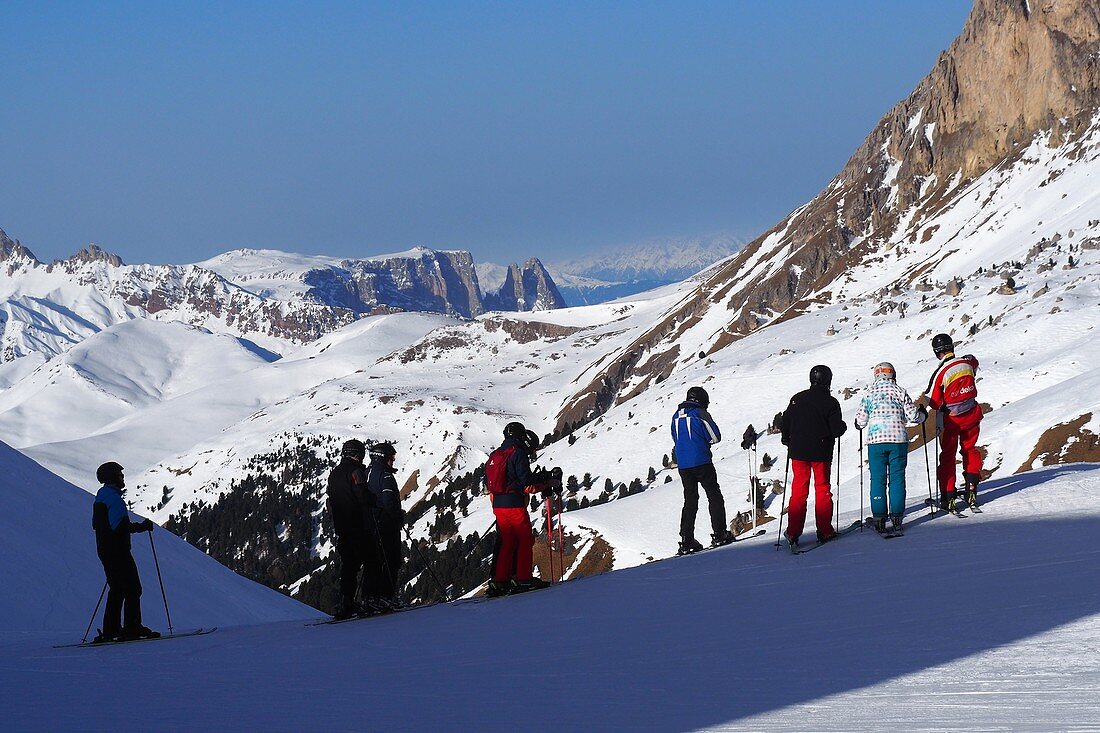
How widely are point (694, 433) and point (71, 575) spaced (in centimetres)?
1534

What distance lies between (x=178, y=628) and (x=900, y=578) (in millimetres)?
16167

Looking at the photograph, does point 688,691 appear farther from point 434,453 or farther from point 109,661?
point 434,453

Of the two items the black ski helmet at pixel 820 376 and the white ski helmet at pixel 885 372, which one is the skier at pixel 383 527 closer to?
the black ski helmet at pixel 820 376

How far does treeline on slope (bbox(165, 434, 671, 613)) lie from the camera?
73625 mm

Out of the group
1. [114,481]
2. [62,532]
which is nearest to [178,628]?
[62,532]

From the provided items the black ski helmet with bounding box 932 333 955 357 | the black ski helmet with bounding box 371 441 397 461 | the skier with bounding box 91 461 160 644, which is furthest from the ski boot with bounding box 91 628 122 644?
the black ski helmet with bounding box 932 333 955 357

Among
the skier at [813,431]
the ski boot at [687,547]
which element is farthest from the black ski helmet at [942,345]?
the ski boot at [687,547]

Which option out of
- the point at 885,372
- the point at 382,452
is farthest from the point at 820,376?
the point at 382,452

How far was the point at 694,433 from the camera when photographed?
1775 cm

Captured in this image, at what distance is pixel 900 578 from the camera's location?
43.9 ft

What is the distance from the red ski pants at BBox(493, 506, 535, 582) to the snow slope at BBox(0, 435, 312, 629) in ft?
24.7

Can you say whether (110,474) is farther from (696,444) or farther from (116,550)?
(696,444)

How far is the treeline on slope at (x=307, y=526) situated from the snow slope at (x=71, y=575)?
3279 cm

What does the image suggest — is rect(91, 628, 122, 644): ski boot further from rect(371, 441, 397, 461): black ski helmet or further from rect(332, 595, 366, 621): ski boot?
rect(371, 441, 397, 461): black ski helmet
